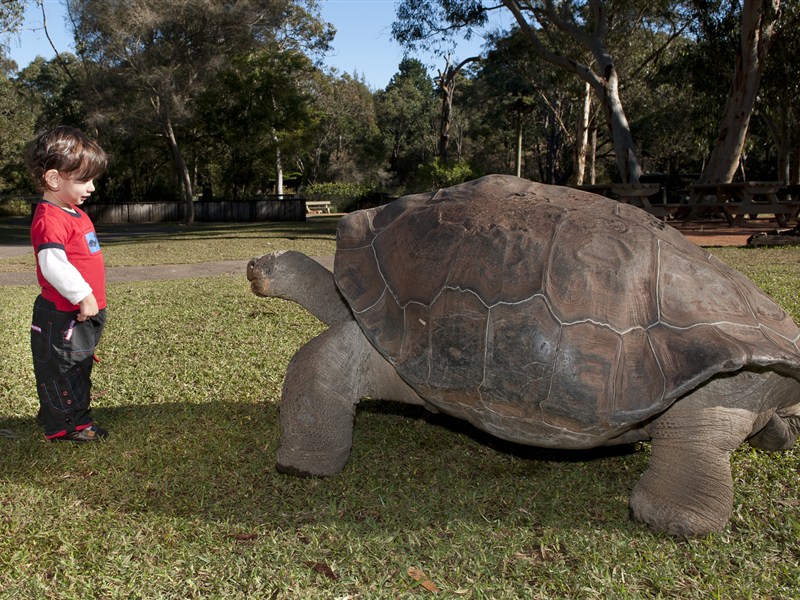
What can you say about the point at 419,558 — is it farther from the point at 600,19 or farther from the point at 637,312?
the point at 600,19

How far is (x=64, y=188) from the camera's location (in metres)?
3.36

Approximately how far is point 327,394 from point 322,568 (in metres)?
0.86

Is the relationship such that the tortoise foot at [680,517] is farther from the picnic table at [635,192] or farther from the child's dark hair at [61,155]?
the picnic table at [635,192]

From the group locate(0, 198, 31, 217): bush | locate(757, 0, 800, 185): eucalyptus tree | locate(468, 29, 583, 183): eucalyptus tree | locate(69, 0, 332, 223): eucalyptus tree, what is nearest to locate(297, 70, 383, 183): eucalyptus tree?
locate(468, 29, 583, 183): eucalyptus tree

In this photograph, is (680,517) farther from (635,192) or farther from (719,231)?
(719,231)

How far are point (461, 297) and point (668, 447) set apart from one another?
104cm

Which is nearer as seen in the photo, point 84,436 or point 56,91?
point 84,436

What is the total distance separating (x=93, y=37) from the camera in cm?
2488

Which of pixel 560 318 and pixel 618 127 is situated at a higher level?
pixel 618 127

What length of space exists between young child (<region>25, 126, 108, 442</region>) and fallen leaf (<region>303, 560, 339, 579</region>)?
167 cm

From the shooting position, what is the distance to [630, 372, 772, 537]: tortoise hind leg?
8.50 feet

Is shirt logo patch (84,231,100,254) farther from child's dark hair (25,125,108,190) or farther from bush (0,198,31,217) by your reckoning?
→ bush (0,198,31,217)

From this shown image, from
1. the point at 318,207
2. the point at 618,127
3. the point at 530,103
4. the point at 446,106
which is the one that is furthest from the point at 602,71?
the point at 318,207

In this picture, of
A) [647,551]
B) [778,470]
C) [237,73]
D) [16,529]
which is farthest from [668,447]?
[237,73]
